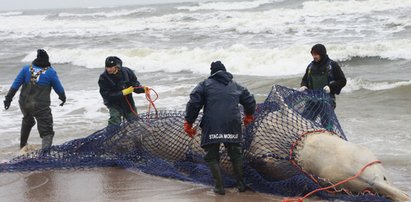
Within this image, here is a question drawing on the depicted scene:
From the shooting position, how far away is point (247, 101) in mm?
5855

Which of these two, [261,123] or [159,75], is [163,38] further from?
[261,123]

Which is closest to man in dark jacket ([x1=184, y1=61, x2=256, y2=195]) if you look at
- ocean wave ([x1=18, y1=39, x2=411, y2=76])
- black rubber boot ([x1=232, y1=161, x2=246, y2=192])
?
black rubber boot ([x1=232, y1=161, x2=246, y2=192])

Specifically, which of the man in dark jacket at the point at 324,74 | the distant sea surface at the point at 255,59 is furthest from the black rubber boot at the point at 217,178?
the distant sea surface at the point at 255,59

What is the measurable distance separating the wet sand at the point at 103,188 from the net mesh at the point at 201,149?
0.54 feet

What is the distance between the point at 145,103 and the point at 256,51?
8.48m

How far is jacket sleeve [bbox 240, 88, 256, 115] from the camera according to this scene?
584 cm

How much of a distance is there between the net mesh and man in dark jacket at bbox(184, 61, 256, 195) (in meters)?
0.43

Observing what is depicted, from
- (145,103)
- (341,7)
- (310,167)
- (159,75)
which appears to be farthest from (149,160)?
(341,7)

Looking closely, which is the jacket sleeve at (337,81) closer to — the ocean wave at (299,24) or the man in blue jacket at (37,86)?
the man in blue jacket at (37,86)

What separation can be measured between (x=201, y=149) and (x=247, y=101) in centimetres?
112

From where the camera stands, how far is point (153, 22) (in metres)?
41.4

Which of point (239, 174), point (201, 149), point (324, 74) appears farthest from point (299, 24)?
point (239, 174)

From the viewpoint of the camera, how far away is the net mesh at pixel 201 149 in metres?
6.01

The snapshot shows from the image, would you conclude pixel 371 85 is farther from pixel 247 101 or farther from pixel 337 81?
pixel 247 101
